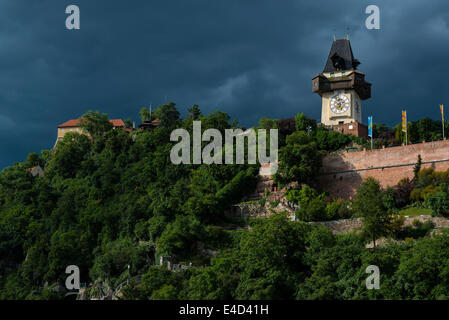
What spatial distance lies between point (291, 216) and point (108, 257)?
44.4 feet

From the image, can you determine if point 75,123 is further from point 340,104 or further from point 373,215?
point 373,215

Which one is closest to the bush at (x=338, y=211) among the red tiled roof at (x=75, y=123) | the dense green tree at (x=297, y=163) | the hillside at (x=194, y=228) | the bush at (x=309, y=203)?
the hillside at (x=194, y=228)

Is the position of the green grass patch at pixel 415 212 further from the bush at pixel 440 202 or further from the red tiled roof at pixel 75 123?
the red tiled roof at pixel 75 123

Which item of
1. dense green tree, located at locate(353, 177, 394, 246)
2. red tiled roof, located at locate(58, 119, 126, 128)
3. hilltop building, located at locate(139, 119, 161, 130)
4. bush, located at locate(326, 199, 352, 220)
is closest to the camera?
dense green tree, located at locate(353, 177, 394, 246)

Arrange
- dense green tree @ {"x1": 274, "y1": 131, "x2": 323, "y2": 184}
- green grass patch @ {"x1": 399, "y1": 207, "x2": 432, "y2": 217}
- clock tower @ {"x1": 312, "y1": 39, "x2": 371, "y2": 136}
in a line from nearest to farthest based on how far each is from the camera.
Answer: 1. green grass patch @ {"x1": 399, "y1": 207, "x2": 432, "y2": 217}
2. dense green tree @ {"x1": 274, "y1": 131, "x2": 323, "y2": 184}
3. clock tower @ {"x1": 312, "y1": 39, "x2": 371, "y2": 136}

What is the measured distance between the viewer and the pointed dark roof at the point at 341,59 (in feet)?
219

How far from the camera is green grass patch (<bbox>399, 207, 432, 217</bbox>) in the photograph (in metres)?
43.6

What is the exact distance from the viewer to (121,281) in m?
45.5

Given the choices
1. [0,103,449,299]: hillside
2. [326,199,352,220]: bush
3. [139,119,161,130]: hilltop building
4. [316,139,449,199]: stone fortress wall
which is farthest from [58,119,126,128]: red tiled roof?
[326,199,352,220]: bush

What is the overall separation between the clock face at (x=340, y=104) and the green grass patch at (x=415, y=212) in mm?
20850

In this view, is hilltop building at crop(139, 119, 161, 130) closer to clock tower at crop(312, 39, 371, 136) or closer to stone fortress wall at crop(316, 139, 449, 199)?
clock tower at crop(312, 39, 371, 136)

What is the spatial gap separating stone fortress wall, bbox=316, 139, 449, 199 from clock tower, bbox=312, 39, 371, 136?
987 cm

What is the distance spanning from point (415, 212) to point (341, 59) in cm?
2612

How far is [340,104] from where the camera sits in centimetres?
6512
